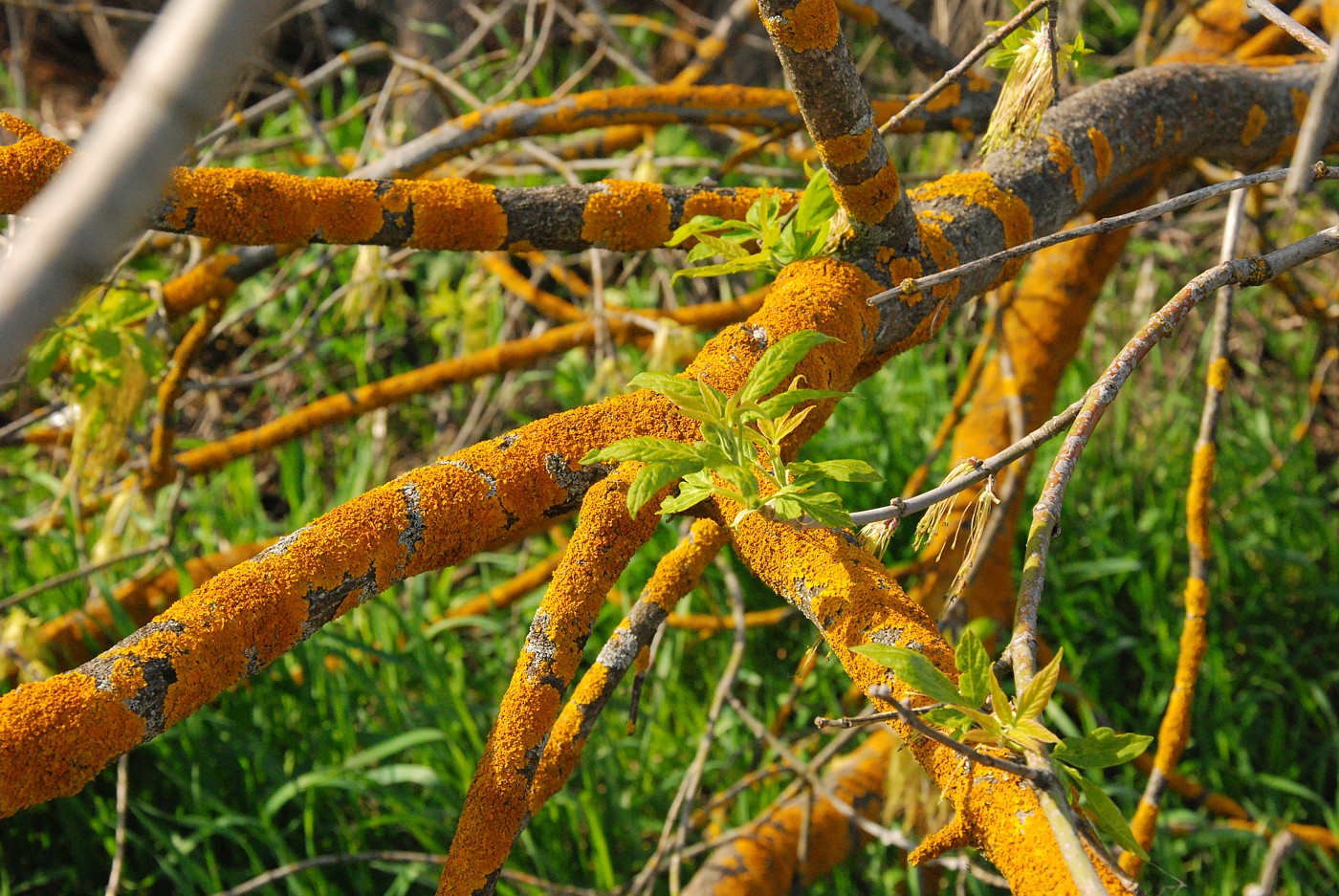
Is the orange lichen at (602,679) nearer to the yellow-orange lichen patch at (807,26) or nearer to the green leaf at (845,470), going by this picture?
the green leaf at (845,470)

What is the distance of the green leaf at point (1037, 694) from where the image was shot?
1.94 ft

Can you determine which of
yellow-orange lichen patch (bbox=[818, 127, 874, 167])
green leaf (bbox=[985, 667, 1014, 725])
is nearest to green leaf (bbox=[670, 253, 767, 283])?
yellow-orange lichen patch (bbox=[818, 127, 874, 167])

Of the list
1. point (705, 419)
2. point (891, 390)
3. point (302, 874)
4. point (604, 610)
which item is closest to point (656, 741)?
point (604, 610)

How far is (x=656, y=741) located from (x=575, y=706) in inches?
57.3

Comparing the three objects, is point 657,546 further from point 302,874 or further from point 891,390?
point 302,874

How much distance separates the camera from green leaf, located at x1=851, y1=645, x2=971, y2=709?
60 centimetres

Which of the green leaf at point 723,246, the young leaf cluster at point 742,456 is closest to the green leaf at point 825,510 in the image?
the young leaf cluster at point 742,456

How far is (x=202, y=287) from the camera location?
1684mm

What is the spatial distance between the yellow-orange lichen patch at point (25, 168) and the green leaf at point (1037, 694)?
0.89 m

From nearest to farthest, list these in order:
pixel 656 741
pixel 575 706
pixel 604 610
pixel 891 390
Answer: pixel 575 706 < pixel 656 741 < pixel 604 610 < pixel 891 390

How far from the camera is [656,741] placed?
7.50ft

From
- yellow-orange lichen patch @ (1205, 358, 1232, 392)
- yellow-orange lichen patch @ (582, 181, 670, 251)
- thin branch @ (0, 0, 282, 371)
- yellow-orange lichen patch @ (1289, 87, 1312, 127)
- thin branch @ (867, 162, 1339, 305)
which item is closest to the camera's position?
thin branch @ (0, 0, 282, 371)

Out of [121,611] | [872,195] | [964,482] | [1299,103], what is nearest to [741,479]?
[964,482]

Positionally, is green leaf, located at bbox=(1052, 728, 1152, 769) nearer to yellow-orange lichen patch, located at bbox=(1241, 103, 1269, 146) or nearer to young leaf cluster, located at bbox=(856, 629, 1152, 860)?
young leaf cluster, located at bbox=(856, 629, 1152, 860)
